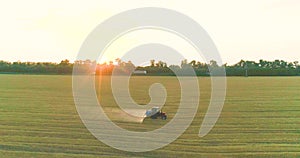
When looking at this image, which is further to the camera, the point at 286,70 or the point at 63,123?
the point at 286,70

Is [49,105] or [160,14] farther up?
[160,14]

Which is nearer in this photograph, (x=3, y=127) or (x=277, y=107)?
(x=3, y=127)

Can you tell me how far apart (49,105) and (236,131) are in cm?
779

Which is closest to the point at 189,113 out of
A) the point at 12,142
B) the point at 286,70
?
the point at 12,142

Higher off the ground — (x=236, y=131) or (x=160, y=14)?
(x=160, y=14)

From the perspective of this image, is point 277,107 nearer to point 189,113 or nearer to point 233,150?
point 189,113

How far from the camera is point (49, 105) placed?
49.2 feet

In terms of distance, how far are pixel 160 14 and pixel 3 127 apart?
499cm

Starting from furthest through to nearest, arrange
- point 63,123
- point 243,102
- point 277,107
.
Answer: point 243,102 → point 277,107 → point 63,123

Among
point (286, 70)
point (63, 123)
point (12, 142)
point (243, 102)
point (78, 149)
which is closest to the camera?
point (78, 149)

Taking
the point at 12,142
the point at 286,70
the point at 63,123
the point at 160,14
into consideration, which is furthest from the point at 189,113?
the point at 286,70

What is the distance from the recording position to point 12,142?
332 inches

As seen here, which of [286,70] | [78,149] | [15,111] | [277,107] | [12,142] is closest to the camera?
[78,149]

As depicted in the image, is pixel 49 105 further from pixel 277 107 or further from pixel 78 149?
pixel 277 107
